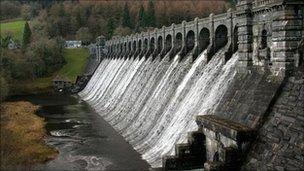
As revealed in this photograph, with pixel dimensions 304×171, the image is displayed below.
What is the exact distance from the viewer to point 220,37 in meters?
48.1

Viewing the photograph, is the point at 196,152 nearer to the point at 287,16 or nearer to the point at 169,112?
the point at 287,16

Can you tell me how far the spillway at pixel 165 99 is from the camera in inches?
1508

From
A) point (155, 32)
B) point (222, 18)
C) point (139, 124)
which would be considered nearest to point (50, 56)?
point (155, 32)

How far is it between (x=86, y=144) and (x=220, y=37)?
19.7 m

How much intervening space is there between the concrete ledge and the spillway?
5956 mm

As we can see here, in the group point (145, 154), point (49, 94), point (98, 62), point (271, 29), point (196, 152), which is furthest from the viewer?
point (98, 62)

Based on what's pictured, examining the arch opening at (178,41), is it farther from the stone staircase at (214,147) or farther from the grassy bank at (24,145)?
the stone staircase at (214,147)

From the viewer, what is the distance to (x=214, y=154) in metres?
27.6

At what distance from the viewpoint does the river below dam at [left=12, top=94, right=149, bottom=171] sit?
41.6 m

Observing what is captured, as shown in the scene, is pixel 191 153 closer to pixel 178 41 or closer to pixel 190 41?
pixel 190 41

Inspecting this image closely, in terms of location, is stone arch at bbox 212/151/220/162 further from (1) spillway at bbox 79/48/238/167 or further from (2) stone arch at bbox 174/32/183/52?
(2) stone arch at bbox 174/32/183/52

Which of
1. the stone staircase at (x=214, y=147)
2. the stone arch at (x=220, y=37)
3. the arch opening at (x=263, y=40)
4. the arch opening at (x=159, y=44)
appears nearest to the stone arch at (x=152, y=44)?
the arch opening at (x=159, y=44)

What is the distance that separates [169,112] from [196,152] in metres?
16.1

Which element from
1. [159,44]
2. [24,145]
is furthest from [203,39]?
[24,145]
